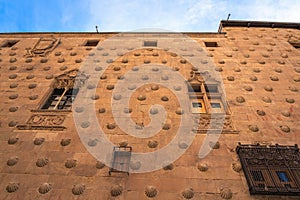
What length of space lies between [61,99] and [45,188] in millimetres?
3303

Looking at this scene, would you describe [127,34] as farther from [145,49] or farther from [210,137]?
[210,137]

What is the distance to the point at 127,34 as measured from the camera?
11.9m

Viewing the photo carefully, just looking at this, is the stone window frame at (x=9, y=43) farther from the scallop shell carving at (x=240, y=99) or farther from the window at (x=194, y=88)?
the scallop shell carving at (x=240, y=99)

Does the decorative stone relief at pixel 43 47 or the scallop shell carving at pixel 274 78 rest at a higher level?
the decorative stone relief at pixel 43 47

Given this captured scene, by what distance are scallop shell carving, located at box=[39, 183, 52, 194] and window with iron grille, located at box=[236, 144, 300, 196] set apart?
3.68 m

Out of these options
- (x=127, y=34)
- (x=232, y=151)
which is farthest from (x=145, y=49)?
(x=232, y=151)

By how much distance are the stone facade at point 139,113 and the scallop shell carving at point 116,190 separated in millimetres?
20

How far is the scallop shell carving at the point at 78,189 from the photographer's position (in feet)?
16.4

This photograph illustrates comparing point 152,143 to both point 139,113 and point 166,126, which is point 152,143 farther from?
point 139,113

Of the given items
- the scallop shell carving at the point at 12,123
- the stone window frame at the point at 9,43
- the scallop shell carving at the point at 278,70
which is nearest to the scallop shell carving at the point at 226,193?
the scallop shell carving at the point at 12,123

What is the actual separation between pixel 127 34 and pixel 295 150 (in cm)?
830

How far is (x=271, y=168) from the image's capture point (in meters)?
5.48

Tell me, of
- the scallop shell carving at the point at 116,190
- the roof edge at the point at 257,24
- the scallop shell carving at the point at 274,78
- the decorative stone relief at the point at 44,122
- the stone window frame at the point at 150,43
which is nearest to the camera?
the scallop shell carving at the point at 116,190

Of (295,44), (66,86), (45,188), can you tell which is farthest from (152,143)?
(295,44)
